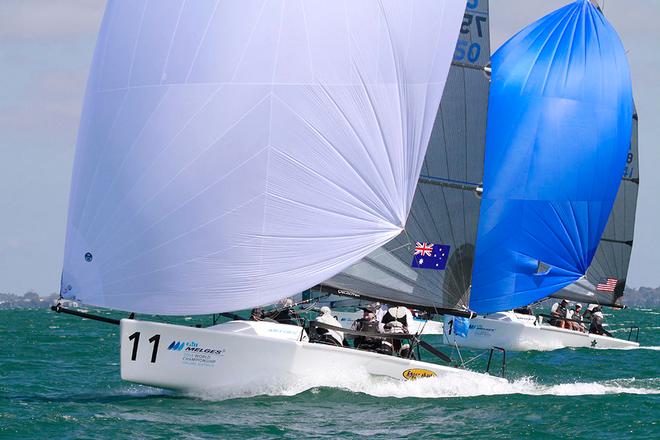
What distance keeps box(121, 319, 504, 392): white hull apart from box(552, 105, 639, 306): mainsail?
17.5 meters

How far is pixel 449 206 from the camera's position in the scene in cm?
1862

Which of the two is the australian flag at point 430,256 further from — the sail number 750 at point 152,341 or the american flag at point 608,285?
the american flag at point 608,285

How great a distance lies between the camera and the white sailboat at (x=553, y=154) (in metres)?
23.2

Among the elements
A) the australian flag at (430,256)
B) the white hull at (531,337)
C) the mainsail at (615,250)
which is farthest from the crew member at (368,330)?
the mainsail at (615,250)

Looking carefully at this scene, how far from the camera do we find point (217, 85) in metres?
14.8

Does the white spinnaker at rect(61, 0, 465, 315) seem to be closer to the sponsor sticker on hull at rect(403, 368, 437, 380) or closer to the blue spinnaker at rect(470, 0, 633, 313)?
the sponsor sticker on hull at rect(403, 368, 437, 380)

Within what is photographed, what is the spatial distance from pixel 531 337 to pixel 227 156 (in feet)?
53.7

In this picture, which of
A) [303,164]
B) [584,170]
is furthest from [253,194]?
[584,170]

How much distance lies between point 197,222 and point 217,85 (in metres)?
1.65

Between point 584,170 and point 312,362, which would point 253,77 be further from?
point 584,170

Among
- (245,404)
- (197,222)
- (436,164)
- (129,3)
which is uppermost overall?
(129,3)

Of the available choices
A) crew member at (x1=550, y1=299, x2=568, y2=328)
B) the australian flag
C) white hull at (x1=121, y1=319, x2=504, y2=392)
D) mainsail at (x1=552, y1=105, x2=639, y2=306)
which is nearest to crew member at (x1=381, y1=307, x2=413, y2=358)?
the australian flag

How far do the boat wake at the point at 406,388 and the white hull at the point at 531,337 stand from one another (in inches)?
447

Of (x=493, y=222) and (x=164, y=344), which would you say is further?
(x=493, y=222)
